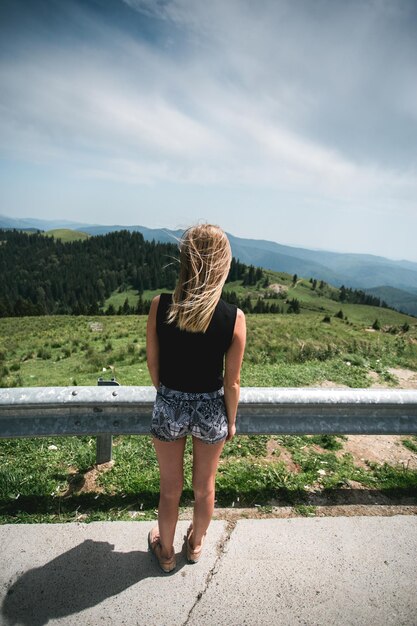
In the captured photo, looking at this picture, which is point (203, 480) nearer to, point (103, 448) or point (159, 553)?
point (159, 553)

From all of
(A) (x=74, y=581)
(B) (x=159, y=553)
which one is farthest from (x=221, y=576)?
(A) (x=74, y=581)

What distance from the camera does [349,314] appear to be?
132 m

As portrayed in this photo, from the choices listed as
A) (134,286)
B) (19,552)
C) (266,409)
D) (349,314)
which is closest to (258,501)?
(266,409)

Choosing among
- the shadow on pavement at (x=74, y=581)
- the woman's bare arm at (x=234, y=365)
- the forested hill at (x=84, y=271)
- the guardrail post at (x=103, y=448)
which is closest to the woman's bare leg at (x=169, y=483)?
the shadow on pavement at (x=74, y=581)

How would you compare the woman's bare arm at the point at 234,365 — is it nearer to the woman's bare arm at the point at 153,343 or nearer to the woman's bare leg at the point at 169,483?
the woman's bare leg at the point at 169,483

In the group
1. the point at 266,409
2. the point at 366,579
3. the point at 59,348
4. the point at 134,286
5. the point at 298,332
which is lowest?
the point at 134,286

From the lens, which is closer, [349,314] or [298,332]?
[298,332]

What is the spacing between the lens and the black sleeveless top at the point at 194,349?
7.86 feet

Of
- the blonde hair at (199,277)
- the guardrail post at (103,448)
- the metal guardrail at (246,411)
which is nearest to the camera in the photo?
the blonde hair at (199,277)

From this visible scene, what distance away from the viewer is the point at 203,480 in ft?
9.00

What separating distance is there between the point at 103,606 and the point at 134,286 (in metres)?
153

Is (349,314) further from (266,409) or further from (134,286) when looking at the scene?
(266,409)

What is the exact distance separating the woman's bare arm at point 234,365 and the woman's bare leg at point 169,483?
42 cm

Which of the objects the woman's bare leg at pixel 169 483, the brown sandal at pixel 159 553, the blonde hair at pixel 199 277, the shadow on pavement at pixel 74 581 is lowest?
the shadow on pavement at pixel 74 581
